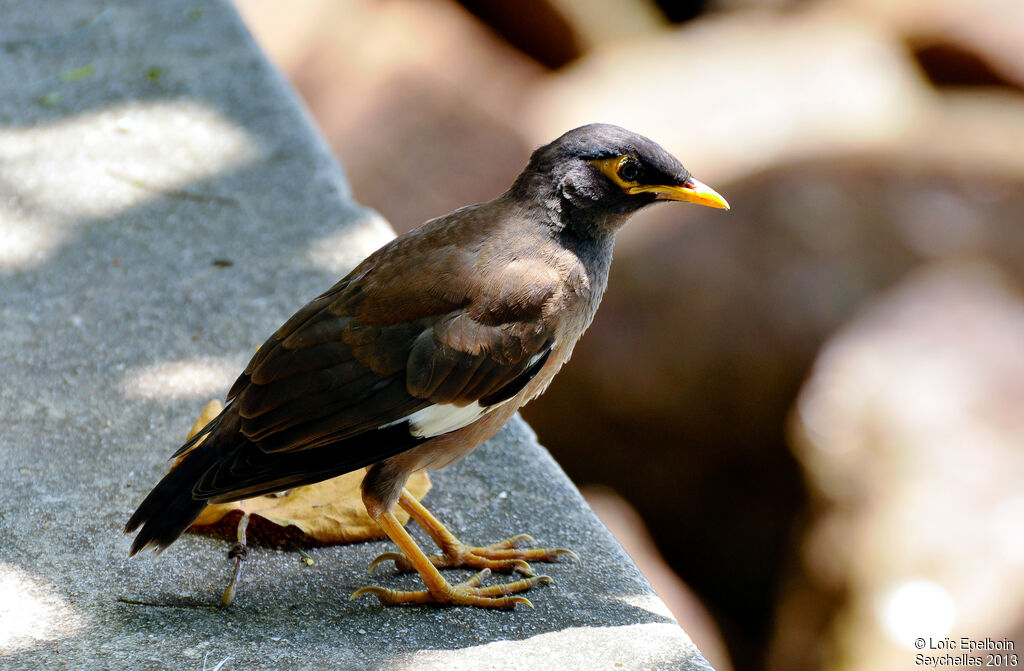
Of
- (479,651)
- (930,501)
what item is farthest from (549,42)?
(479,651)

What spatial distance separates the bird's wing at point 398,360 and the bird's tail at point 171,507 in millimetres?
149

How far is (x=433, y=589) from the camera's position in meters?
2.67

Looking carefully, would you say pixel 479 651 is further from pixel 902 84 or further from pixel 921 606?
pixel 902 84

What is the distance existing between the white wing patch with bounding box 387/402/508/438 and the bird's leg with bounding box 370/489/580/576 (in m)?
0.27

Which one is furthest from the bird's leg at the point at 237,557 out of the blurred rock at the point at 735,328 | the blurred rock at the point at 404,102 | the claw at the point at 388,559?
the blurred rock at the point at 404,102

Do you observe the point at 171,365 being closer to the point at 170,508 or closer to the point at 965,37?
the point at 170,508

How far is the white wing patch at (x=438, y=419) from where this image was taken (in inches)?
103

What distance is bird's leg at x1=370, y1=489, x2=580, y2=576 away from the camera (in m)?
2.80

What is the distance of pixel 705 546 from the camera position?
585 centimetres

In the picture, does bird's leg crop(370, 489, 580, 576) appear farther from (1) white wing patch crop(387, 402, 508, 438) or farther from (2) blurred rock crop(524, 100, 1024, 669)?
(2) blurred rock crop(524, 100, 1024, 669)

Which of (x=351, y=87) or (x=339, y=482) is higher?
(x=339, y=482)

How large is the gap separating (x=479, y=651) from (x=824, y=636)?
9.36 ft

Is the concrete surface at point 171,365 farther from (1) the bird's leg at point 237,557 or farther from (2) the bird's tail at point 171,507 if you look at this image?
(2) the bird's tail at point 171,507

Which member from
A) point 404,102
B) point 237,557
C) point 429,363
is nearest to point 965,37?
point 404,102
